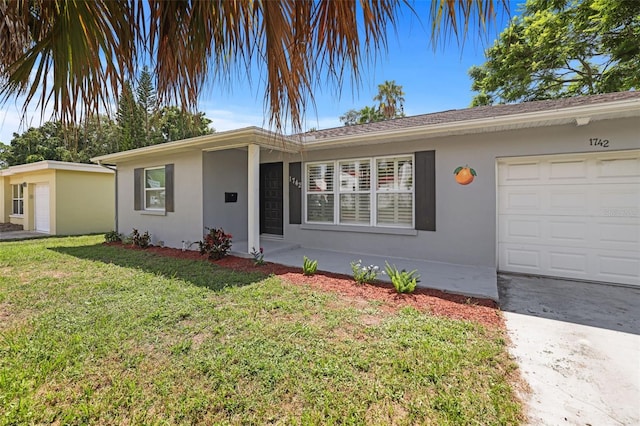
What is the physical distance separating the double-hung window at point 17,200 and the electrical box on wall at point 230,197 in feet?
44.7

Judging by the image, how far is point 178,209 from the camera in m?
8.62

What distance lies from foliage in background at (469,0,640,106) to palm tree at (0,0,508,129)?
1366 cm

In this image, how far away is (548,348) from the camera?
125 inches

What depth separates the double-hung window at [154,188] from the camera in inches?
368

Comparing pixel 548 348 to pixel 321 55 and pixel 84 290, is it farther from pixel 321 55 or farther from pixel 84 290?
pixel 84 290

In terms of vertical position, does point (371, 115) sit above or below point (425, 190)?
above

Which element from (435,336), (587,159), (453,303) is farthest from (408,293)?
(587,159)

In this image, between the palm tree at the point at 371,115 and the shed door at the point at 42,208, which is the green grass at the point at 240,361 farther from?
the palm tree at the point at 371,115

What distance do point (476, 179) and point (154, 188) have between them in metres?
9.24

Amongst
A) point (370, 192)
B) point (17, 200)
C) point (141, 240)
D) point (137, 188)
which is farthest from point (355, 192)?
point (17, 200)

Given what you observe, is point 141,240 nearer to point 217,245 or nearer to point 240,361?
point 217,245

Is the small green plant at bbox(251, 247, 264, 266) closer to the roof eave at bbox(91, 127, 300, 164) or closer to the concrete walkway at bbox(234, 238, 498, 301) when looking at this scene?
the concrete walkway at bbox(234, 238, 498, 301)

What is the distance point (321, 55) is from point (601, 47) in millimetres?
17767

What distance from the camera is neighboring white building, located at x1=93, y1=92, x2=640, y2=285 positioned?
5.27 metres
